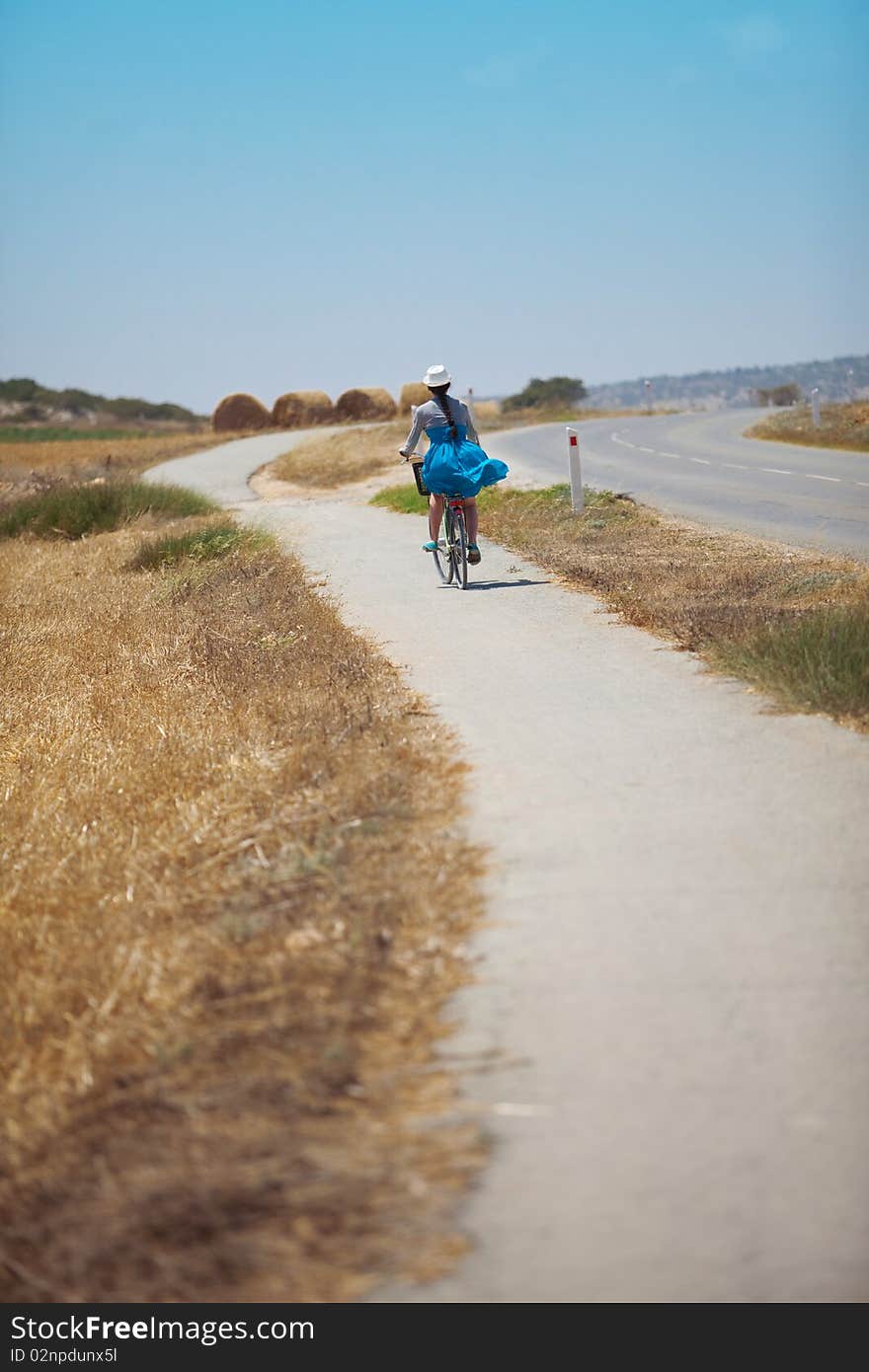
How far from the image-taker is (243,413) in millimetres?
65562

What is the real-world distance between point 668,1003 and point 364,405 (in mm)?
60945

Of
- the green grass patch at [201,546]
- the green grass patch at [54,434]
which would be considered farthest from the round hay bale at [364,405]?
the green grass patch at [201,546]

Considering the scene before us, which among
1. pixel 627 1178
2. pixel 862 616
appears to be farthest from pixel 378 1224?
pixel 862 616

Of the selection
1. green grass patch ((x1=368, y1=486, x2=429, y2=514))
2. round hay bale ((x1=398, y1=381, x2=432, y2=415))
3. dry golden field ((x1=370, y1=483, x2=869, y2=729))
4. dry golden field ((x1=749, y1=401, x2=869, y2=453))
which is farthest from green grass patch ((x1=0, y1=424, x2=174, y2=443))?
dry golden field ((x1=370, y1=483, x2=869, y2=729))

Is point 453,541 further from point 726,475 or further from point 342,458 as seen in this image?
point 342,458

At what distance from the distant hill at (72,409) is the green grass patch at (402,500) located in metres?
92.4

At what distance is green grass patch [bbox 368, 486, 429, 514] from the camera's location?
21609 mm

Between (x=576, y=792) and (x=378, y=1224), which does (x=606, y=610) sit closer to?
(x=576, y=792)

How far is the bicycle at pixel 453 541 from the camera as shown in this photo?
1246 centimetres

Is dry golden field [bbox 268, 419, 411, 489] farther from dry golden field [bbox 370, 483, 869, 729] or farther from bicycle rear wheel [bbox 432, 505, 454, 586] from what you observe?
bicycle rear wheel [bbox 432, 505, 454, 586]

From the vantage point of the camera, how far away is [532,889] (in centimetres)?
507

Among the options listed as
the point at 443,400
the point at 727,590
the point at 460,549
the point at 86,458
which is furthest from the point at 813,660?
the point at 86,458

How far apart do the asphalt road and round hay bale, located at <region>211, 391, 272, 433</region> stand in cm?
2193
